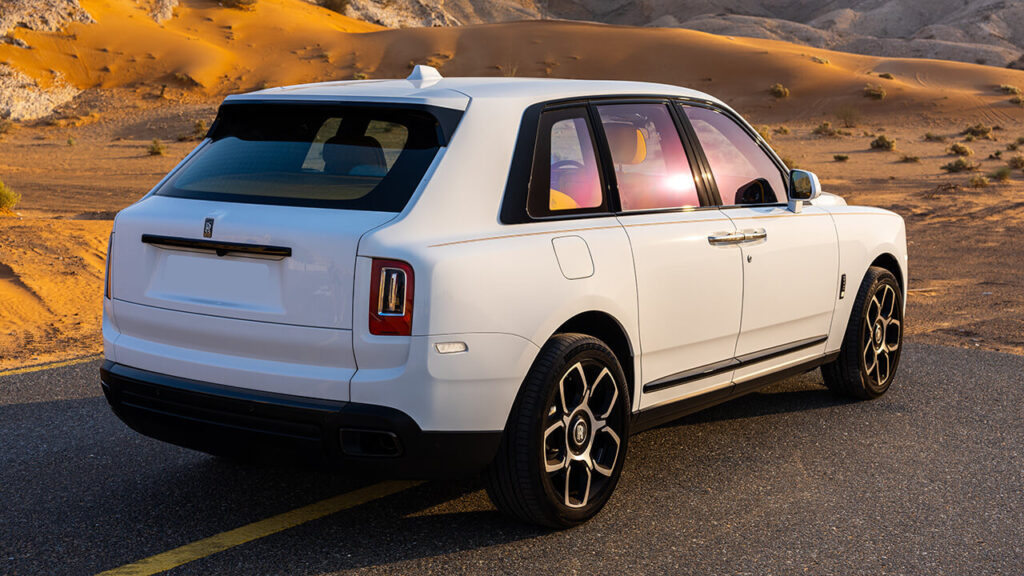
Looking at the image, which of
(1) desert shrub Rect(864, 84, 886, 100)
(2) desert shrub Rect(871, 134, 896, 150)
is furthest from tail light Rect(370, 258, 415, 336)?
(1) desert shrub Rect(864, 84, 886, 100)

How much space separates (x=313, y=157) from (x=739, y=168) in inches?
101

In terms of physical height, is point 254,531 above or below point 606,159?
below

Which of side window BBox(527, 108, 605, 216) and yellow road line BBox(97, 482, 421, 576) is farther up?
side window BBox(527, 108, 605, 216)

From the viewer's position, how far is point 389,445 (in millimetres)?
3883

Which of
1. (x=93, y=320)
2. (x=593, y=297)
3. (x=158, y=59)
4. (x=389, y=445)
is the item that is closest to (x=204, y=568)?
(x=389, y=445)

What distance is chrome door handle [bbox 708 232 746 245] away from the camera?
16.5 feet

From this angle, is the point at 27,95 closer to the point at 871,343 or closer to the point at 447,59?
the point at 447,59

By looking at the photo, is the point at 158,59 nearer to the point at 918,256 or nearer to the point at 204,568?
the point at 918,256

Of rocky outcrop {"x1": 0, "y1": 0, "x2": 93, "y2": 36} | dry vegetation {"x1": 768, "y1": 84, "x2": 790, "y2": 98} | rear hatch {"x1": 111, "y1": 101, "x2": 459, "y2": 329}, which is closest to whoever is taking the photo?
rear hatch {"x1": 111, "y1": 101, "x2": 459, "y2": 329}

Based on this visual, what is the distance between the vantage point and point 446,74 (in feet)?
186

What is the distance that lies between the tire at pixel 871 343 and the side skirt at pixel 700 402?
1.30 feet

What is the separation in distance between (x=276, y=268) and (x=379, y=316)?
461 millimetres

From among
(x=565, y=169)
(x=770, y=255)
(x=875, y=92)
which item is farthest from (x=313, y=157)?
(x=875, y=92)

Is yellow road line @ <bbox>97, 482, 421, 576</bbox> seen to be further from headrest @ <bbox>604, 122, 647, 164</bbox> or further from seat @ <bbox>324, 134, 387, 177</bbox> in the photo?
headrest @ <bbox>604, 122, 647, 164</bbox>
